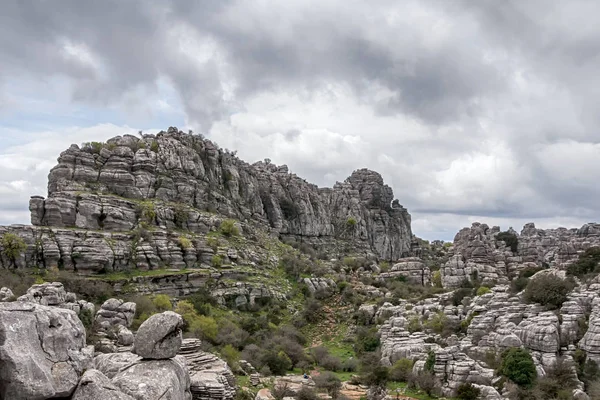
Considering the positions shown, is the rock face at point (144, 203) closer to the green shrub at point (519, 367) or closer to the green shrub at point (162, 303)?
the green shrub at point (162, 303)

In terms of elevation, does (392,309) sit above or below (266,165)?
below

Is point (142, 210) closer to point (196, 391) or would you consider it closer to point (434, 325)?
point (434, 325)

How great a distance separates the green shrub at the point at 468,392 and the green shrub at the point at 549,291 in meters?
12.4

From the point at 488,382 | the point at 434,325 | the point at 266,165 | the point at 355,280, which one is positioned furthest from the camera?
the point at 266,165

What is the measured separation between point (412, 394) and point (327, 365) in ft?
34.7

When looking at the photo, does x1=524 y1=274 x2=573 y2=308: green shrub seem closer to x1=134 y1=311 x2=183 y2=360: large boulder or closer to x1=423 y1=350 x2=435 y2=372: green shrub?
x1=423 y1=350 x2=435 y2=372: green shrub

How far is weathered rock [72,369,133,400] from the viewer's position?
938 centimetres

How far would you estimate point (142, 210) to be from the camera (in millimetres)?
56094

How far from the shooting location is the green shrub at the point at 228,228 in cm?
6291

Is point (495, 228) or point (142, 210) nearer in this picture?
point (142, 210)

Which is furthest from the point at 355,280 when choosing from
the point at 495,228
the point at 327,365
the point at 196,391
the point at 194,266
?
the point at 196,391

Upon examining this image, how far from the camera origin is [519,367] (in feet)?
90.5

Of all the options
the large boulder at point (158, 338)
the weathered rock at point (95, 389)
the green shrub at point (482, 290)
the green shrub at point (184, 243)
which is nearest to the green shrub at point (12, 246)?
the green shrub at point (184, 243)

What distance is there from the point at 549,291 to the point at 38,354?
117 feet
